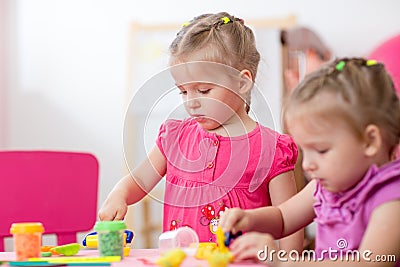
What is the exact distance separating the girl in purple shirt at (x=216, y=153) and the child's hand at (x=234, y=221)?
27 centimetres

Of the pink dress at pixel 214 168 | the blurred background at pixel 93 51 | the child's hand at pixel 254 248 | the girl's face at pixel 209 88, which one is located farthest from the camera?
the blurred background at pixel 93 51

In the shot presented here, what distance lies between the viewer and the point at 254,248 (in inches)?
32.7

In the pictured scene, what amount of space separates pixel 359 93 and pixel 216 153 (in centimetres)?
47

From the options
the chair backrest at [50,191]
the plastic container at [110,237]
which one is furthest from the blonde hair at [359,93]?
the chair backrest at [50,191]

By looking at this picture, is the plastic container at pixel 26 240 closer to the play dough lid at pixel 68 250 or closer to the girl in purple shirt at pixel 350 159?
the play dough lid at pixel 68 250

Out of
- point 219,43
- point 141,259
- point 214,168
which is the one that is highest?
point 219,43

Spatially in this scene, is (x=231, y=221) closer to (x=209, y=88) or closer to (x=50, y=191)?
(x=209, y=88)

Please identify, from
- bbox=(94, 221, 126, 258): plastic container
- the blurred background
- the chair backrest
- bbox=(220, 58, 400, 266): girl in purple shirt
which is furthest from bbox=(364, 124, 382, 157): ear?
the blurred background

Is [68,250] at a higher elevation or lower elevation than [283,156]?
lower

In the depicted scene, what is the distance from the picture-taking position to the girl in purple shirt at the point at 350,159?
84 cm

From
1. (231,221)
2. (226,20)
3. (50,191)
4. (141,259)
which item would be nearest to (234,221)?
(231,221)

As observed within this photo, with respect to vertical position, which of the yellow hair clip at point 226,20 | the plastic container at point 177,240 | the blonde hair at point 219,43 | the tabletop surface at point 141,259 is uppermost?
the yellow hair clip at point 226,20

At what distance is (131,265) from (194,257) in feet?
0.27

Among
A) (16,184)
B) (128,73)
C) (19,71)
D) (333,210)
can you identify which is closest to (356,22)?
(128,73)
